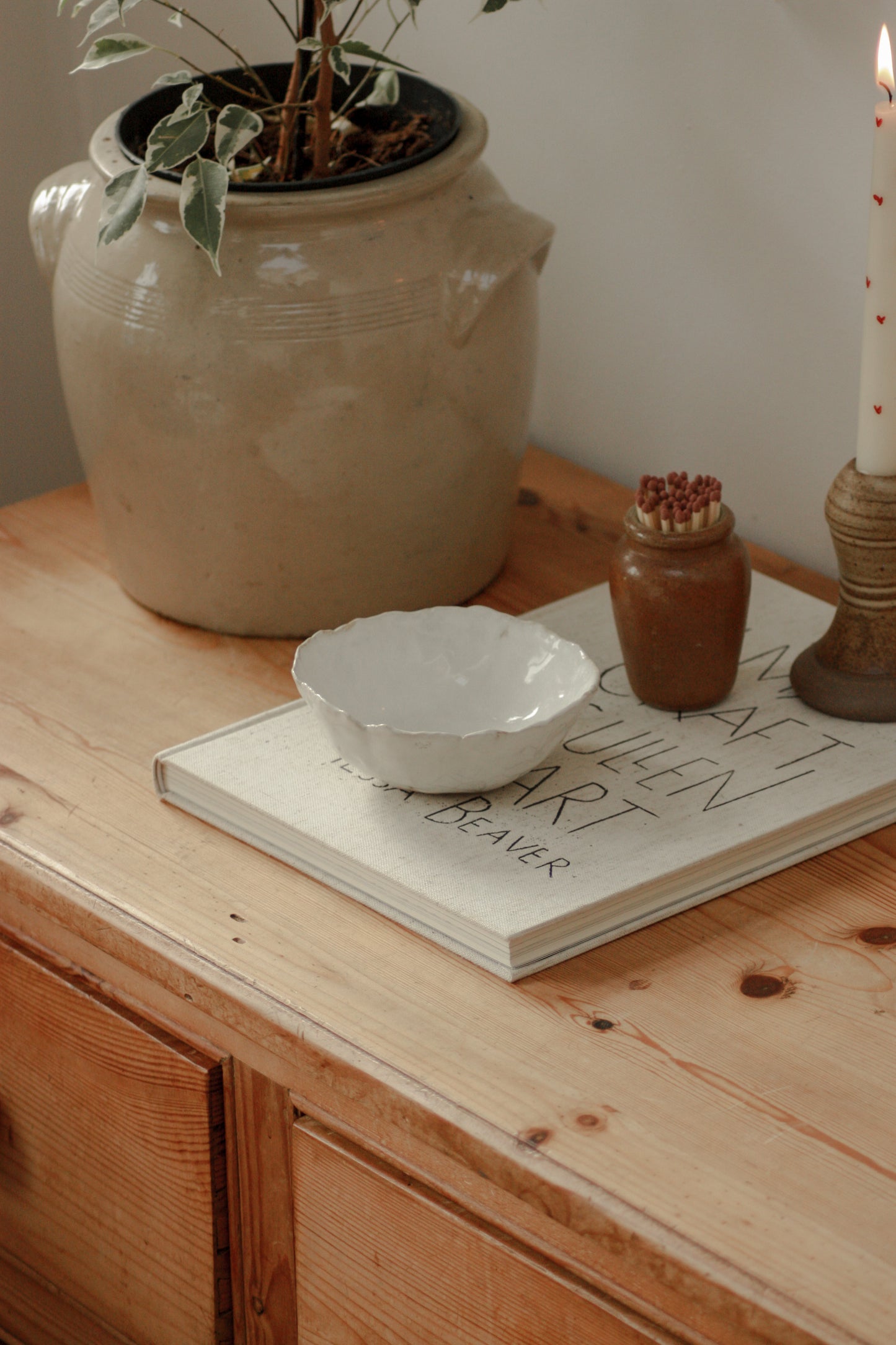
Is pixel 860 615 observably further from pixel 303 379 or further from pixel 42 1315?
pixel 42 1315

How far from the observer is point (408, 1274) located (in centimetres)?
55

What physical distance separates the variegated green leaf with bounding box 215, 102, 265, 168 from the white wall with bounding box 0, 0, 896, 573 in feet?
1.01

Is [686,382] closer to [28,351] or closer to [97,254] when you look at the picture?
[97,254]

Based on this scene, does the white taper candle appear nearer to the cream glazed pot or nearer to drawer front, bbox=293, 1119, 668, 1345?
the cream glazed pot

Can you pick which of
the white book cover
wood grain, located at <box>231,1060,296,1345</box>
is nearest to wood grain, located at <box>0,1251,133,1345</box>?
wood grain, located at <box>231,1060,296,1345</box>

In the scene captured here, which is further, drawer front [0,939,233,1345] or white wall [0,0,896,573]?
white wall [0,0,896,573]

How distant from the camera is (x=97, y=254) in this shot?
748mm

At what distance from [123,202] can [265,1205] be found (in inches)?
17.8

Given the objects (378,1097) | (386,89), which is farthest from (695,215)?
(378,1097)

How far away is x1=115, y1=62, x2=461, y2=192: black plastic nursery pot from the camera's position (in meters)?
0.71

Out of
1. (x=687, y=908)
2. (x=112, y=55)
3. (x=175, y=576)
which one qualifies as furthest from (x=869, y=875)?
(x=112, y=55)

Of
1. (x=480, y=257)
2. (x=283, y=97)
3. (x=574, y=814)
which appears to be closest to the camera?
(x=574, y=814)

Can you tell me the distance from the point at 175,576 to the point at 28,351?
583 millimetres

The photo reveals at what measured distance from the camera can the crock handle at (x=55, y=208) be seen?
793 millimetres
